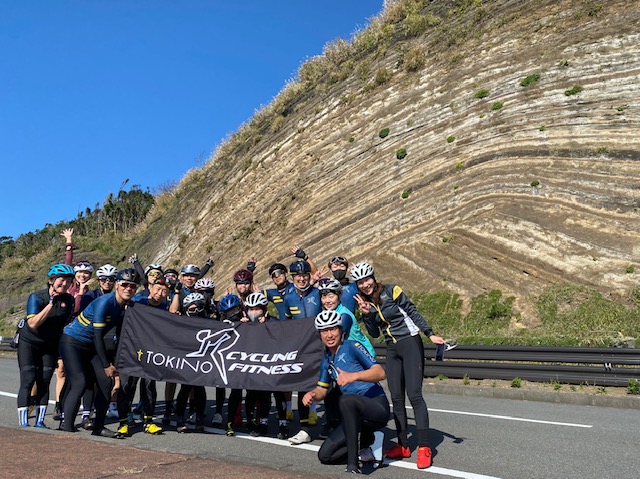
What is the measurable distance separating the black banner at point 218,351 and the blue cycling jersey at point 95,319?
59 centimetres

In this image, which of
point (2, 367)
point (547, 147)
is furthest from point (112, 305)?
point (547, 147)

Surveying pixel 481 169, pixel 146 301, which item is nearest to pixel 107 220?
pixel 481 169

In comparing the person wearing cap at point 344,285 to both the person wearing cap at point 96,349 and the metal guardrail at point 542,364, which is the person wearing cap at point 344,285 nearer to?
the person wearing cap at point 96,349

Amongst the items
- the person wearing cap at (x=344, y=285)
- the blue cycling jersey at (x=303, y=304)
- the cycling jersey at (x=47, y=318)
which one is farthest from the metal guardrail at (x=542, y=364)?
the cycling jersey at (x=47, y=318)

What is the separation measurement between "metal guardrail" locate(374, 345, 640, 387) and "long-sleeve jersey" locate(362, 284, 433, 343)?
20.2ft

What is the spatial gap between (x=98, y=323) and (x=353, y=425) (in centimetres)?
361

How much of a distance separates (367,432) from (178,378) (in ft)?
9.62

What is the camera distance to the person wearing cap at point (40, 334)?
818cm

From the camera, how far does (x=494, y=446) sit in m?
7.26

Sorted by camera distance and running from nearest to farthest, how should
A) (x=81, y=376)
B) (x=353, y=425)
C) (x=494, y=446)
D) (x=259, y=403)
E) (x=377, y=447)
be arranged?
(x=353, y=425) < (x=377, y=447) < (x=494, y=446) < (x=81, y=376) < (x=259, y=403)

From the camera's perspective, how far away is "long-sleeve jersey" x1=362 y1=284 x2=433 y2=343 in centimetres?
702

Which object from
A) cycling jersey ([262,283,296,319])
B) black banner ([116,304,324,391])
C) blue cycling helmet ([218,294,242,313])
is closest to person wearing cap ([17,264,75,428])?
black banner ([116,304,324,391])

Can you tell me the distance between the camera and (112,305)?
7.82 m

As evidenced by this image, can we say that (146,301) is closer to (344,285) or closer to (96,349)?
(96,349)
